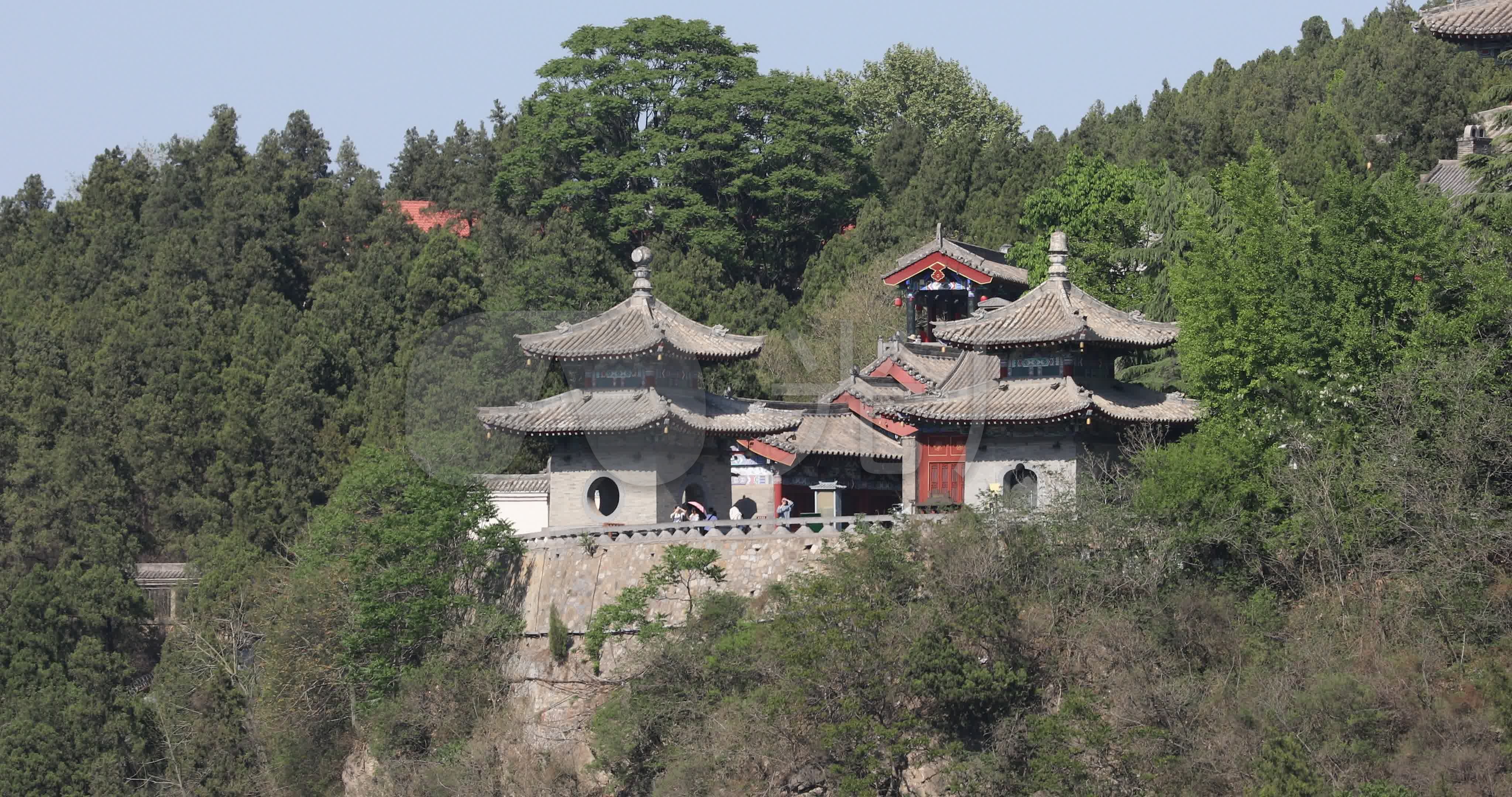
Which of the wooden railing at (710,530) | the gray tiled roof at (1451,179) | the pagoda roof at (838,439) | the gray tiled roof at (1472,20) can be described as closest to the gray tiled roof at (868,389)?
the pagoda roof at (838,439)

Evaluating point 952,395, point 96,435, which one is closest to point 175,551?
point 96,435

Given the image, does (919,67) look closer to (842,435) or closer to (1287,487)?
(842,435)

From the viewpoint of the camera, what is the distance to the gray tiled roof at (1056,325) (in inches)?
1415

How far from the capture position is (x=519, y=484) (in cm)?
4319

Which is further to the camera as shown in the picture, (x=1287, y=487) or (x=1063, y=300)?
(x=1063, y=300)

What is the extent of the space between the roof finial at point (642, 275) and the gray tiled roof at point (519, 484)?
15.8 ft

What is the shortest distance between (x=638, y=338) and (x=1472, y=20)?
16.2 metres

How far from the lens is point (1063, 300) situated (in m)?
36.8

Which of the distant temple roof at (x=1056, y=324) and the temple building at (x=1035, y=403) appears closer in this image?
the temple building at (x=1035, y=403)

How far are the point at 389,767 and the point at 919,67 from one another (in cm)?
4646

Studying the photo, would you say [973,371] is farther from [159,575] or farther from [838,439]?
[159,575]

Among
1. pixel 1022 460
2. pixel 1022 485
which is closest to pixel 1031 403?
pixel 1022 460

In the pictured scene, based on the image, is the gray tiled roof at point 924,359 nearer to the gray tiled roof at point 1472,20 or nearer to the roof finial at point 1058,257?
the roof finial at point 1058,257

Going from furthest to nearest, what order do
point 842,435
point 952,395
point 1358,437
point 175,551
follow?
point 175,551 → point 842,435 → point 952,395 → point 1358,437
